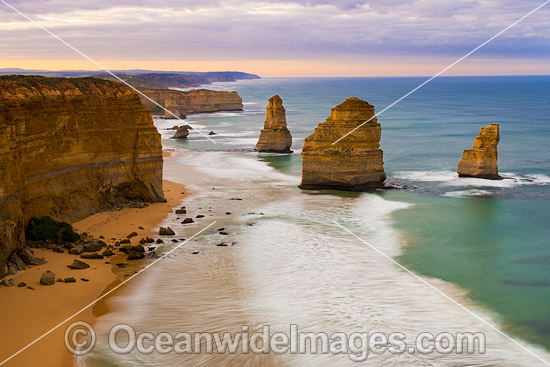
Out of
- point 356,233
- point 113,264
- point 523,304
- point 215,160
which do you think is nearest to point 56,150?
point 113,264

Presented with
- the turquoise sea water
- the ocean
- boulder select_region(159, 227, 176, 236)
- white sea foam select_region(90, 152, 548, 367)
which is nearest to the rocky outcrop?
the turquoise sea water

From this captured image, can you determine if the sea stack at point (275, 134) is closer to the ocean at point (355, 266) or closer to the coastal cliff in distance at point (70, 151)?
the ocean at point (355, 266)

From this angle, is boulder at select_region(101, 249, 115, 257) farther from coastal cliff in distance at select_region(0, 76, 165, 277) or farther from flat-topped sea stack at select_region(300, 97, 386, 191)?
flat-topped sea stack at select_region(300, 97, 386, 191)

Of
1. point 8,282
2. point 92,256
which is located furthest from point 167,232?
point 8,282

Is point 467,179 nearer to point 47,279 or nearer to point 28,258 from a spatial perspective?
point 28,258

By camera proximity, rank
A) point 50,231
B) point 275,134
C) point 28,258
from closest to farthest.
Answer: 1. point 28,258
2. point 50,231
3. point 275,134

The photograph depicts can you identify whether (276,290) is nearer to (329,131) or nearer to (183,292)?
(183,292)
